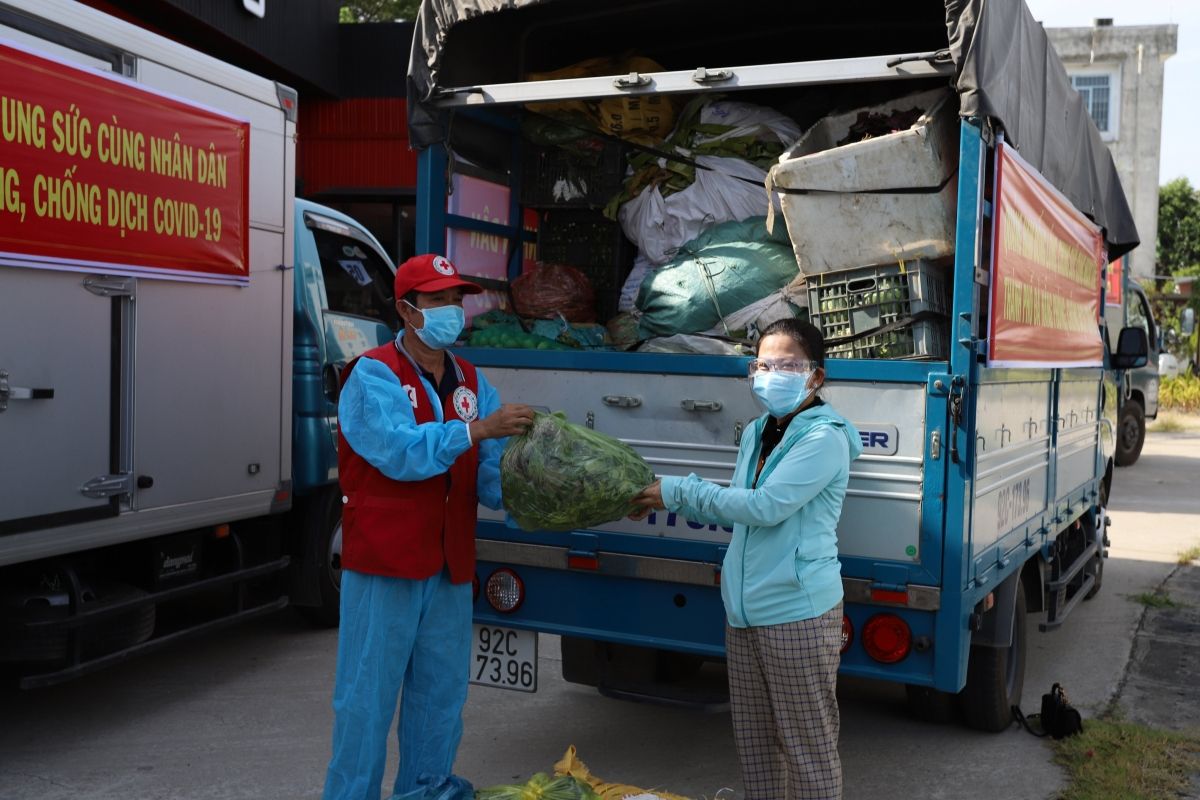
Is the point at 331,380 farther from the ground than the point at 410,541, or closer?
farther from the ground

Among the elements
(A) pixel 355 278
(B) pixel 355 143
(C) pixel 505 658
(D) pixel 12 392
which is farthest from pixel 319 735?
(B) pixel 355 143

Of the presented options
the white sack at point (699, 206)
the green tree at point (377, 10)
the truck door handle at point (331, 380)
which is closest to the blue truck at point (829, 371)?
the white sack at point (699, 206)

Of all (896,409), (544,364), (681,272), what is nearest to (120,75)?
(544,364)

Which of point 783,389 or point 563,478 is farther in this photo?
point 563,478

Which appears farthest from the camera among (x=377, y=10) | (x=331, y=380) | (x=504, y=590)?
(x=377, y=10)

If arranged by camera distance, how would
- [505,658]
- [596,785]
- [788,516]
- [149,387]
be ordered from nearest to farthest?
[788,516] < [596,785] < [505,658] < [149,387]

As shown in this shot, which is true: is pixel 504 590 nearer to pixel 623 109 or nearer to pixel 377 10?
pixel 623 109

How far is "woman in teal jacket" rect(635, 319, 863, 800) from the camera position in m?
3.23

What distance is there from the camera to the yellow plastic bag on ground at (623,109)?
198 inches

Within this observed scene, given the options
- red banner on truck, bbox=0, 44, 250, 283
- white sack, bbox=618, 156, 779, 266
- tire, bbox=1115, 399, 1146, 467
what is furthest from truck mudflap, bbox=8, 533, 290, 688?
tire, bbox=1115, 399, 1146, 467

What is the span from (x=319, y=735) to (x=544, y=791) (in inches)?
75.2

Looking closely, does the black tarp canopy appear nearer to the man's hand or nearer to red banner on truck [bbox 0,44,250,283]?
red banner on truck [bbox 0,44,250,283]

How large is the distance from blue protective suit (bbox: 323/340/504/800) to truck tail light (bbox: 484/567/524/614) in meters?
0.80

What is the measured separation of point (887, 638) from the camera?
12.9ft
